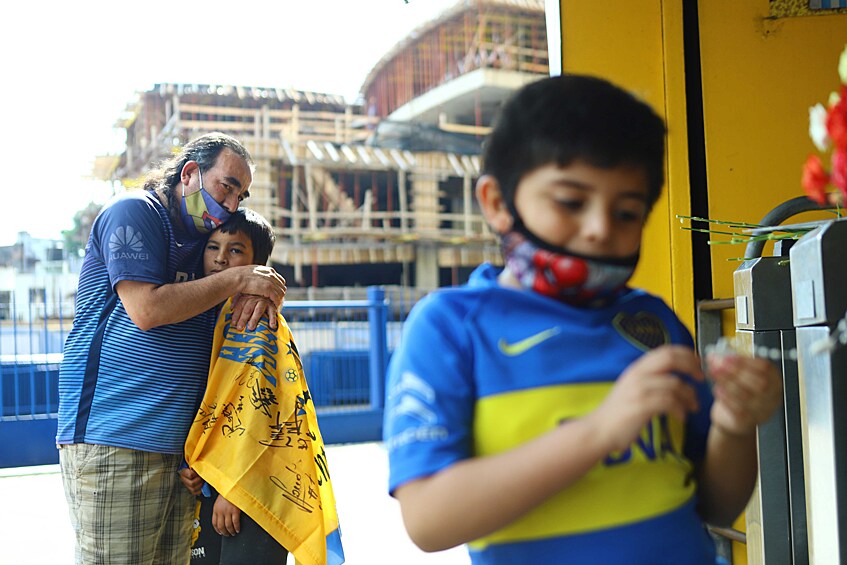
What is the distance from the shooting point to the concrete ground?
3867mm

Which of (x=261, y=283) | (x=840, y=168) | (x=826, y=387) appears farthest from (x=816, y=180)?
(x=261, y=283)

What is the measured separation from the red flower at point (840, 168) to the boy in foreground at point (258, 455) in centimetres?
137

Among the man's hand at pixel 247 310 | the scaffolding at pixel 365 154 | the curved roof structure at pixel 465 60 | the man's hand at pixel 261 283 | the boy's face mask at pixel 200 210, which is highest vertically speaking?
the curved roof structure at pixel 465 60

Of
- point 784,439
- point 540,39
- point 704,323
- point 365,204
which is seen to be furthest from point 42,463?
point 540,39

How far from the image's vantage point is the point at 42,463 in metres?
6.20

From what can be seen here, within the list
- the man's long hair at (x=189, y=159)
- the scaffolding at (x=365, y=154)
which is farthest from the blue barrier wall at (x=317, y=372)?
the scaffolding at (x=365, y=154)

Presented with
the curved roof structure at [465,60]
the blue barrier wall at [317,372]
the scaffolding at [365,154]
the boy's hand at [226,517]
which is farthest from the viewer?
the curved roof structure at [465,60]

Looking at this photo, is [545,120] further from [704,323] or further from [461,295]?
[704,323]

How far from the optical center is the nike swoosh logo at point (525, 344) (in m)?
0.77

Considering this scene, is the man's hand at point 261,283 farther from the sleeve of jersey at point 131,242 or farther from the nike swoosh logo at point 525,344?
the nike swoosh logo at point 525,344

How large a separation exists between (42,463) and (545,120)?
6.30 meters

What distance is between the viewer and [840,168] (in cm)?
76


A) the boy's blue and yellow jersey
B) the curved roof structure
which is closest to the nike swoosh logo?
the boy's blue and yellow jersey

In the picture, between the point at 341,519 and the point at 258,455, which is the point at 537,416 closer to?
the point at 258,455
